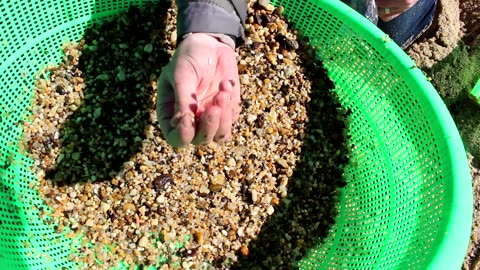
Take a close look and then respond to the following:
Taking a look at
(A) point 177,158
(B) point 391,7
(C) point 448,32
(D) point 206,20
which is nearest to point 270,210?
(A) point 177,158

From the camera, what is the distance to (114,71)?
5.24ft

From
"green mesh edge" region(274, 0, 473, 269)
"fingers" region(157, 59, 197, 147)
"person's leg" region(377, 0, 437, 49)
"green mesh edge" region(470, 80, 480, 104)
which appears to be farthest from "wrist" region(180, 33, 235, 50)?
"green mesh edge" region(470, 80, 480, 104)

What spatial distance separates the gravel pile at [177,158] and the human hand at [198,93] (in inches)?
8.7

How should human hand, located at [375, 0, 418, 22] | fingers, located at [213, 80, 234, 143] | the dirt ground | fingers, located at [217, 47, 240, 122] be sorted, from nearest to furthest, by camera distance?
fingers, located at [213, 80, 234, 143], fingers, located at [217, 47, 240, 122], human hand, located at [375, 0, 418, 22], the dirt ground

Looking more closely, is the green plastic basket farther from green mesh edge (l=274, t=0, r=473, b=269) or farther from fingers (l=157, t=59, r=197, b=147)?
fingers (l=157, t=59, r=197, b=147)

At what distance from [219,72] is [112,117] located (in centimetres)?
34

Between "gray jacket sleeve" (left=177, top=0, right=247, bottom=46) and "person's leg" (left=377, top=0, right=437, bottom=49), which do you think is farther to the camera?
"person's leg" (left=377, top=0, right=437, bottom=49)

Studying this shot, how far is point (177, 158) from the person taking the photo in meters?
1.51

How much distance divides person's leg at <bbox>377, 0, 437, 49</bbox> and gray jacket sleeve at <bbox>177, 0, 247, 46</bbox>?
1.77ft

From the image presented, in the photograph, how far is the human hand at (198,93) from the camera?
1.18 m

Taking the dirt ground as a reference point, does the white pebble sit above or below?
below

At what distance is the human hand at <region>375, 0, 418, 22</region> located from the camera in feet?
5.36

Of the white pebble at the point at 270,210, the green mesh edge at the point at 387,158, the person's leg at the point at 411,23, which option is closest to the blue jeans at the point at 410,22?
the person's leg at the point at 411,23

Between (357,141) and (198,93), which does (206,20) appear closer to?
(198,93)
